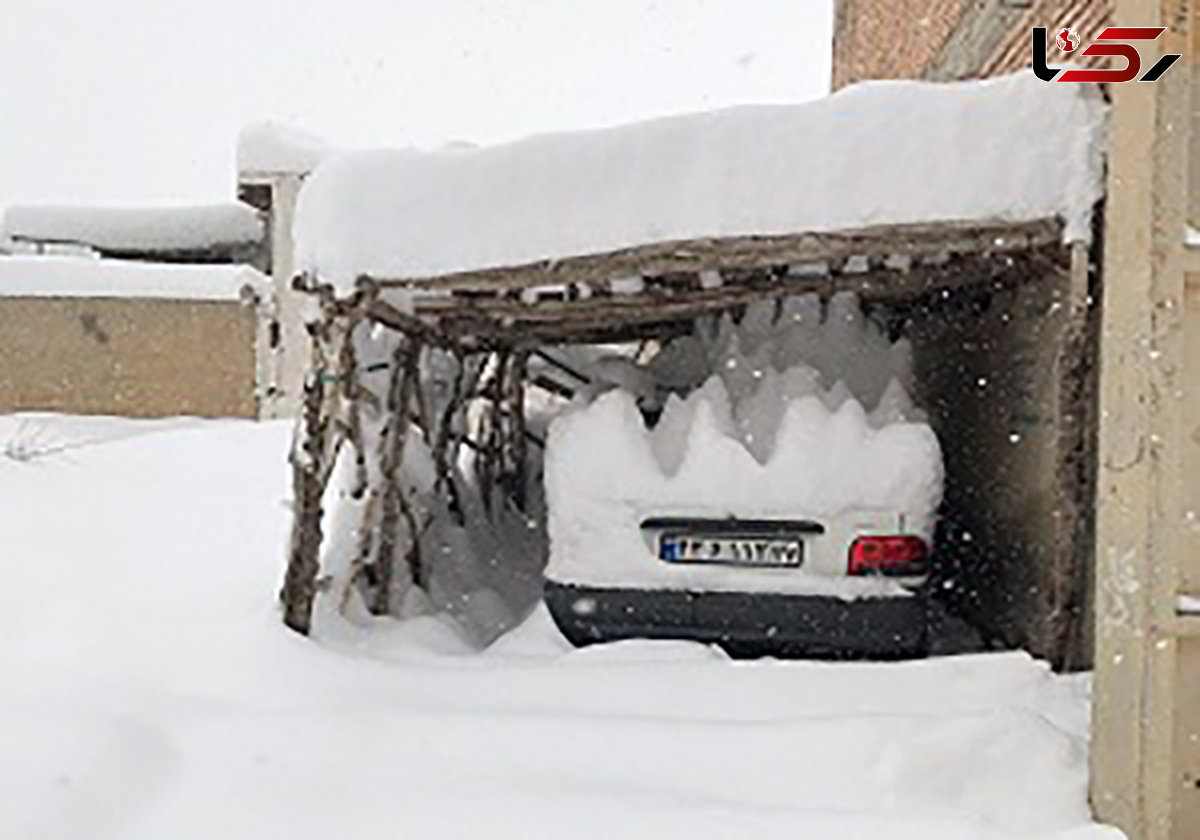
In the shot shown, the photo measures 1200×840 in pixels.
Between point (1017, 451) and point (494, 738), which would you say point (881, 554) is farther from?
point (494, 738)

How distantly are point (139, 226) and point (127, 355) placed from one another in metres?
3.67

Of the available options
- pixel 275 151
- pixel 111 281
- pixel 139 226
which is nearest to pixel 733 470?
pixel 275 151

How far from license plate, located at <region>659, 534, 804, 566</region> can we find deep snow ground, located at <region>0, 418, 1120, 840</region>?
1.08 ft

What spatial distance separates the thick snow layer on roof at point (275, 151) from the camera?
13.7 meters

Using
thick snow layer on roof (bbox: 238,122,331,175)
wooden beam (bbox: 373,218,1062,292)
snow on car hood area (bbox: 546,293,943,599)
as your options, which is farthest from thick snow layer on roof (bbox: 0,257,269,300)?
wooden beam (bbox: 373,218,1062,292)

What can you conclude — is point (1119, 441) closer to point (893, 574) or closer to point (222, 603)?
point (893, 574)

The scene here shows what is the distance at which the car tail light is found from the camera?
4.25m

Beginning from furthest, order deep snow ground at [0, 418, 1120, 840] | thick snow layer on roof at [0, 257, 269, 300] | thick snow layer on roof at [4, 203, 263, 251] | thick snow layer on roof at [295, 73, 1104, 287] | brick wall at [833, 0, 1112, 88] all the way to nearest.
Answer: thick snow layer on roof at [4, 203, 263, 251], thick snow layer on roof at [0, 257, 269, 300], brick wall at [833, 0, 1112, 88], thick snow layer on roof at [295, 73, 1104, 287], deep snow ground at [0, 418, 1120, 840]


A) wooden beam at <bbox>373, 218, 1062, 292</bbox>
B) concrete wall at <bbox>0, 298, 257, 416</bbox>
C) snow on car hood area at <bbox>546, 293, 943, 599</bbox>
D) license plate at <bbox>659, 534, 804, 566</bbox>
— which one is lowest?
concrete wall at <bbox>0, 298, 257, 416</bbox>

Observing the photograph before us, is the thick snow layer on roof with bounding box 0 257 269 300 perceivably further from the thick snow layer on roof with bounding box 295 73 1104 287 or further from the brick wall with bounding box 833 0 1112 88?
the thick snow layer on roof with bounding box 295 73 1104 287

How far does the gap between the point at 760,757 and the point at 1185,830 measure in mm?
1008

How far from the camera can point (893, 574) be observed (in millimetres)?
4266

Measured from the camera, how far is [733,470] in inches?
171

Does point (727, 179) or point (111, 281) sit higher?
point (727, 179)
